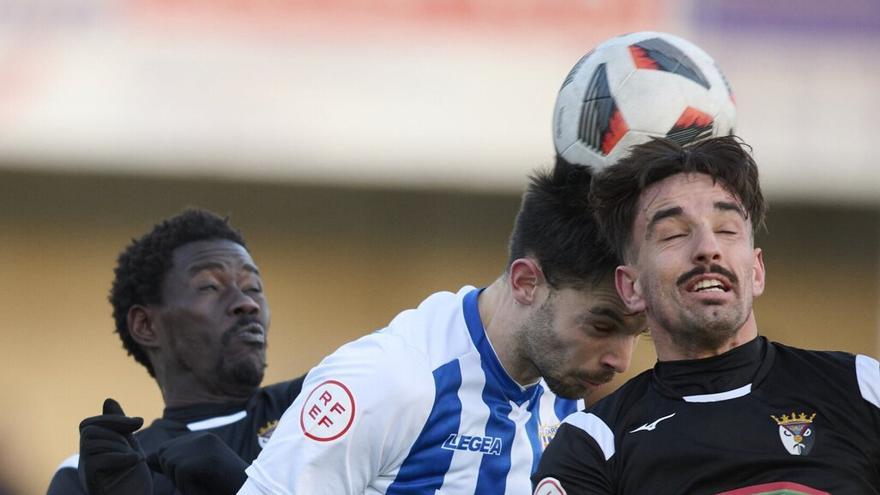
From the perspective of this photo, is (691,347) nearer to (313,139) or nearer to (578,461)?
(578,461)

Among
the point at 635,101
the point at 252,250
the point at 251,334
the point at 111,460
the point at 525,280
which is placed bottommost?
the point at 111,460

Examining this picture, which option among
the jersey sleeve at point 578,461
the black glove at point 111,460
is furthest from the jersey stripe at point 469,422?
the black glove at point 111,460

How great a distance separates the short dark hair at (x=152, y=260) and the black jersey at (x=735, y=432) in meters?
2.07

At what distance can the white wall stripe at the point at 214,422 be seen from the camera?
4410 millimetres

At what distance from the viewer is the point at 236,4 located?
8797mm

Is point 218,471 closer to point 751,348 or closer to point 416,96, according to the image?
point 751,348

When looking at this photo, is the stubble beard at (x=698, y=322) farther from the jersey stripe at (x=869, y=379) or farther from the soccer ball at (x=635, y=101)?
the soccer ball at (x=635, y=101)

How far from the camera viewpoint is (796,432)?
285 centimetres

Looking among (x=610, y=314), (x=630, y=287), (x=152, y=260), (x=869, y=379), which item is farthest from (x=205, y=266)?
(x=869, y=379)

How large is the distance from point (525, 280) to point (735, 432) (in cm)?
83

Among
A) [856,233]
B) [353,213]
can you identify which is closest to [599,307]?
[353,213]

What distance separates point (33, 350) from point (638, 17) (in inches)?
187

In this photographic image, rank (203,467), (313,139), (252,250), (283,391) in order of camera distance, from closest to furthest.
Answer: (203,467)
(283,391)
(313,139)
(252,250)

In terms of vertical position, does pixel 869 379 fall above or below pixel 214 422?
below
